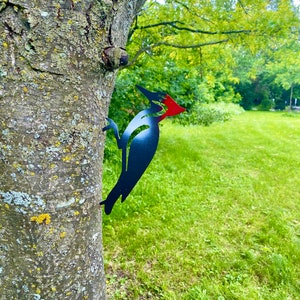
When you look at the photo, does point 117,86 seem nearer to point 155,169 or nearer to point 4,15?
point 155,169

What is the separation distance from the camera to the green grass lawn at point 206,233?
166 centimetres

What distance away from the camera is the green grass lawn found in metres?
1.66

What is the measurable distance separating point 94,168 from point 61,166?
12 cm

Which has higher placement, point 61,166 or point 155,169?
point 61,166

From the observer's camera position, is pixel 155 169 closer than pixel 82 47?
No

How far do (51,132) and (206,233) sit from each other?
184cm

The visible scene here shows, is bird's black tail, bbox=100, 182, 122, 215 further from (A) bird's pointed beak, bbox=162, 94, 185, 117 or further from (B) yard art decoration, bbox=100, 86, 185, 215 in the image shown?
(A) bird's pointed beak, bbox=162, 94, 185, 117

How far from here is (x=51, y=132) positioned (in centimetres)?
71

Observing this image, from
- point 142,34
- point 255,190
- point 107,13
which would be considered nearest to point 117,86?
point 142,34

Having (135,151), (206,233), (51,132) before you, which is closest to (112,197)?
(135,151)

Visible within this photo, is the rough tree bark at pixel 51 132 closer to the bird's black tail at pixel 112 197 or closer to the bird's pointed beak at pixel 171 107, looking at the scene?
the bird's black tail at pixel 112 197

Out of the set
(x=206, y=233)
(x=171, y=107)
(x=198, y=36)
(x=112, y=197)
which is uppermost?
(x=198, y=36)

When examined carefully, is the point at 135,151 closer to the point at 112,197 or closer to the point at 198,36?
the point at 112,197

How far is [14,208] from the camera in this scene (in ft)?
2.39
